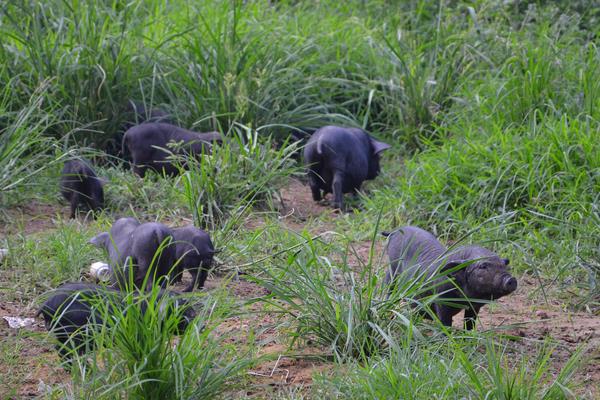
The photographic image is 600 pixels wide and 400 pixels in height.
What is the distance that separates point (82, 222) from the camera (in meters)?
7.04

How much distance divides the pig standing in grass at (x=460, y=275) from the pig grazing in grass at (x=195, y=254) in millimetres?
1073

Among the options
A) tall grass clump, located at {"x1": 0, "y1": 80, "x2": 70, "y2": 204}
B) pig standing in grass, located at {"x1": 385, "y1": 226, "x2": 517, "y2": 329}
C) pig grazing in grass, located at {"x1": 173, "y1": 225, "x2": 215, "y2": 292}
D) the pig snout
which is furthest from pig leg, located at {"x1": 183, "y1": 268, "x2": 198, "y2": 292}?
the pig snout

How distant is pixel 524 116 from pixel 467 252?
3178 mm

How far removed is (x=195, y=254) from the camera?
5.73 metres

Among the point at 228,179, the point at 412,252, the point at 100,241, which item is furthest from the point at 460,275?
the point at 228,179

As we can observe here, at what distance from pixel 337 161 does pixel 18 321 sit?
3036 mm

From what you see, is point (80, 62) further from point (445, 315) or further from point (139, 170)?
point (445, 315)

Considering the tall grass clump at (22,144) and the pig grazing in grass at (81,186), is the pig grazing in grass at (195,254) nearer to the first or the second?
the tall grass clump at (22,144)

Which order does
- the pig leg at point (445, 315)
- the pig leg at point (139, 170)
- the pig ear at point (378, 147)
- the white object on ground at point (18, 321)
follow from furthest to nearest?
the pig ear at point (378, 147) → the pig leg at point (139, 170) → the white object on ground at point (18, 321) → the pig leg at point (445, 315)

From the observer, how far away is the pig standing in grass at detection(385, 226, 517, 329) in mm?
4770

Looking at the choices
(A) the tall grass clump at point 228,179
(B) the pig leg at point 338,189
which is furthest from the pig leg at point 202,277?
(B) the pig leg at point 338,189

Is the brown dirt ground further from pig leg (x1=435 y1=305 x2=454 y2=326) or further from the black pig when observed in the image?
the black pig

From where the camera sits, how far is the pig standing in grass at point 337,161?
25.2ft

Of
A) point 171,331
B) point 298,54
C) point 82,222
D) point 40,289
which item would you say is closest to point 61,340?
point 171,331
